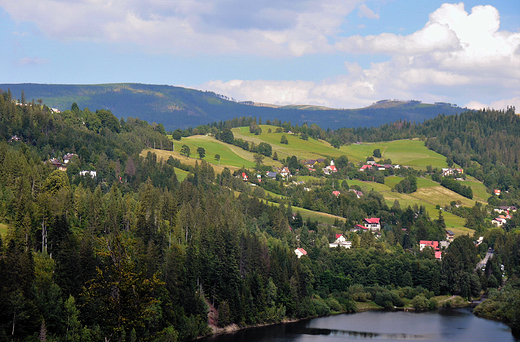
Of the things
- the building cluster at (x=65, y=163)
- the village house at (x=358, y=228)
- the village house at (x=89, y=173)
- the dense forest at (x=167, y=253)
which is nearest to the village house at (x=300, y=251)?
the dense forest at (x=167, y=253)

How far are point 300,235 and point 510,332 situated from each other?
53.0 metres

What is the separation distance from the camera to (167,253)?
277 feet

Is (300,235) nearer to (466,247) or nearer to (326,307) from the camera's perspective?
(326,307)

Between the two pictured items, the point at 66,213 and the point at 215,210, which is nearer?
the point at 66,213

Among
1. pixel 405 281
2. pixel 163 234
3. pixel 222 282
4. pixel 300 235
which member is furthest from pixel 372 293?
pixel 163 234

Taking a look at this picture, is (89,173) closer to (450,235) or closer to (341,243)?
(341,243)

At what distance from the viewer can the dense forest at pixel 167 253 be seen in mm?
62312

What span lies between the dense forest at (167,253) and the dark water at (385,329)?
11.8ft

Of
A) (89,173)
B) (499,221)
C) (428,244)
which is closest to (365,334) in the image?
(428,244)

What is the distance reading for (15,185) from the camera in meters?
97.6

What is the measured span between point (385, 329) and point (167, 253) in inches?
1474

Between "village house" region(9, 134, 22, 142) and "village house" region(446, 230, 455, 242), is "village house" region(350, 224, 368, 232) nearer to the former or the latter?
"village house" region(446, 230, 455, 242)

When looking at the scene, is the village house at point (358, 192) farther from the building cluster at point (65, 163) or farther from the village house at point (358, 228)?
the building cluster at point (65, 163)

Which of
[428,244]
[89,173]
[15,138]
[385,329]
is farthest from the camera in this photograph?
[428,244]
